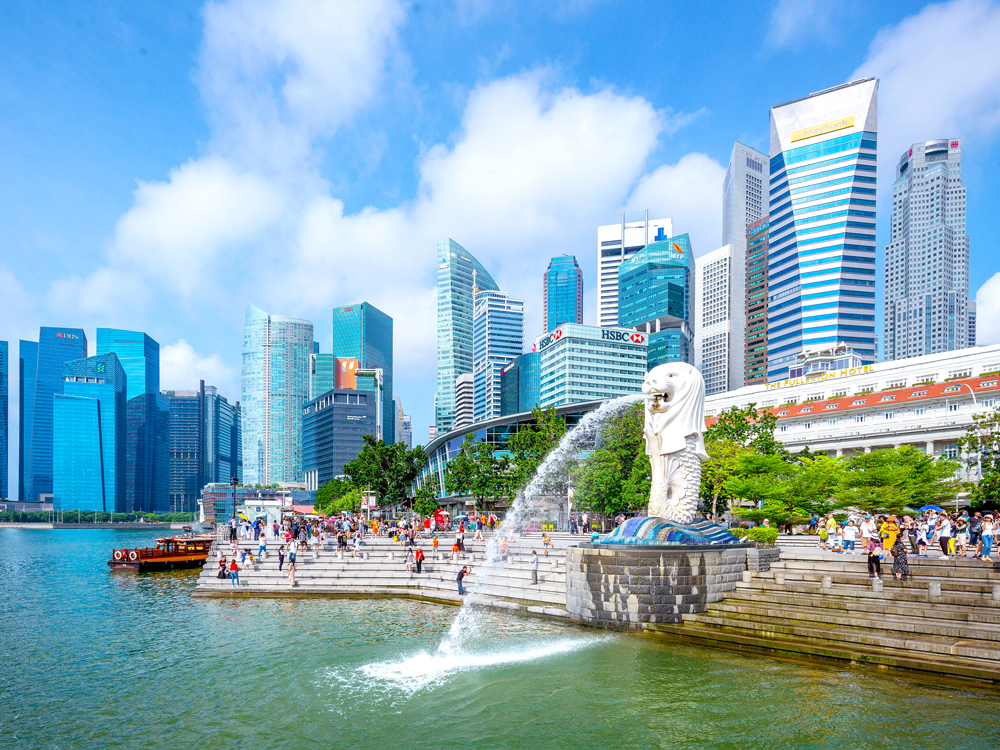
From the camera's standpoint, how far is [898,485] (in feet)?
119

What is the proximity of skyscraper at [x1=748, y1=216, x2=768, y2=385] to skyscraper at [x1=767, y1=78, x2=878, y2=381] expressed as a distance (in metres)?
19.9

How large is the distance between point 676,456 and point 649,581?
5.09 metres

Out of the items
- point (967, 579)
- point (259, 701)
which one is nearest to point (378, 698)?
point (259, 701)

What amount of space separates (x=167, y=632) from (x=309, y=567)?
10.3 metres

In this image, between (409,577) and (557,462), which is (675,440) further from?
(557,462)

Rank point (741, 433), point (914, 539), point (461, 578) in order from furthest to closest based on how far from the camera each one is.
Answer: point (741, 433), point (461, 578), point (914, 539)

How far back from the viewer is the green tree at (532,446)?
163ft

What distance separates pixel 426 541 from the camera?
4028 cm

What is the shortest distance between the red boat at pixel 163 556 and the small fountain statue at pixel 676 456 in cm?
3738

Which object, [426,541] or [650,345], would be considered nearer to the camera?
[426,541]

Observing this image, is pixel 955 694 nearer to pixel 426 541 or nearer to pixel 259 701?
pixel 259 701

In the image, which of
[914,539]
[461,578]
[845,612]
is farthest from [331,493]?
[845,612]

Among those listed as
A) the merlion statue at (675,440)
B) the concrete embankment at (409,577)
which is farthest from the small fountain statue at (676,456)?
the concrete embankment at (409,577)

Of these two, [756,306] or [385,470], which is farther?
[756,306]
